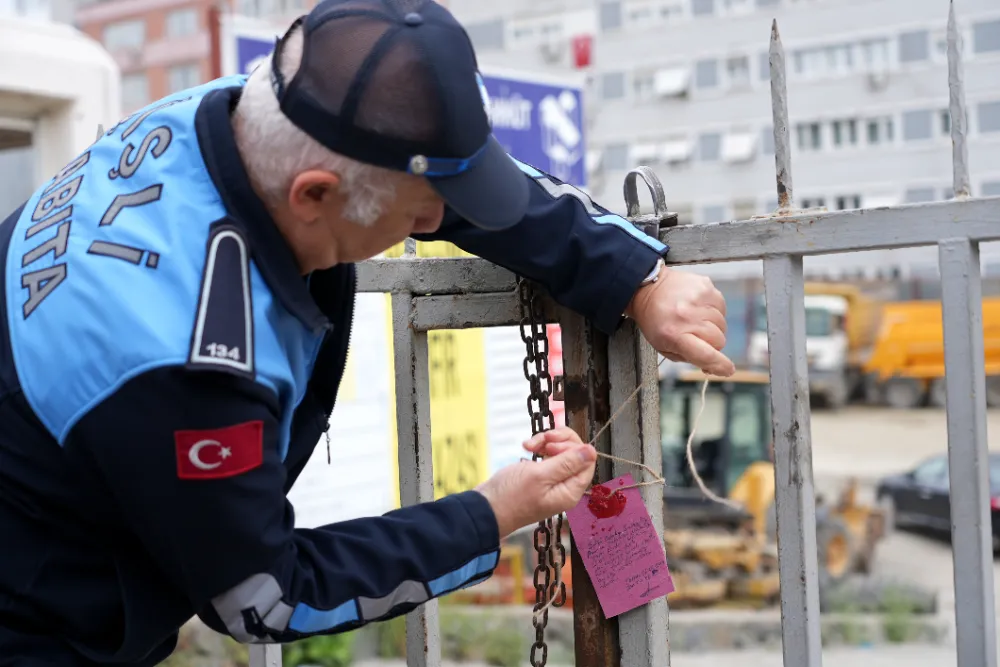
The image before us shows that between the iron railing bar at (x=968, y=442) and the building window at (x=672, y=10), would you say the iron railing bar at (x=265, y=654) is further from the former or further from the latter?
the building window at (x=672, y=10)

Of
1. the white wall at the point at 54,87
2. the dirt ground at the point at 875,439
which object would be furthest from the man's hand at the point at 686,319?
the dirt ground at the point at 875,439

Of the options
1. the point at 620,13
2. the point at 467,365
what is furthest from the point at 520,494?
the point at 620,13

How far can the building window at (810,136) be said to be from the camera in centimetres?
3012

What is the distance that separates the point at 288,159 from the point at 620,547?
916 millimetres

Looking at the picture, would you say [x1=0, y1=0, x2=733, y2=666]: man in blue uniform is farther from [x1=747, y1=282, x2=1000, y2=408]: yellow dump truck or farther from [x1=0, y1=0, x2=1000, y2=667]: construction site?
[x1=747, y1=282, x2=1000, y2=408]: yellow dump truck

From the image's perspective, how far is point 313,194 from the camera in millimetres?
1417

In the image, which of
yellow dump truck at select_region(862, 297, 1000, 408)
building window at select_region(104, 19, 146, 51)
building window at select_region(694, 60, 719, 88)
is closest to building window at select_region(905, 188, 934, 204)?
yellow dump truck at select_region(862, 297, 1000, 408)

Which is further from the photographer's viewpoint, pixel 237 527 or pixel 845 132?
pixel 845 132

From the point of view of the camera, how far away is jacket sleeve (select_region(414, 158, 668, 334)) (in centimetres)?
176

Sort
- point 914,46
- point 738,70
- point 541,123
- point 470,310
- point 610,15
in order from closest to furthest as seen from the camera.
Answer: point 470,310 → point 541,123 → point 914,46 → point 738,70 → point 610,15

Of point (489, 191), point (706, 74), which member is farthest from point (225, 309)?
point (706, 74)

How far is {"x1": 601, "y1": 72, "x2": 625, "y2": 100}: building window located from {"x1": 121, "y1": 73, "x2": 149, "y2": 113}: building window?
17782 mm

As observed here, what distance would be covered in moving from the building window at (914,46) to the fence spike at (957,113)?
30.6 m

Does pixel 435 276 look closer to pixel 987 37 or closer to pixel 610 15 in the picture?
pixel 987 37
